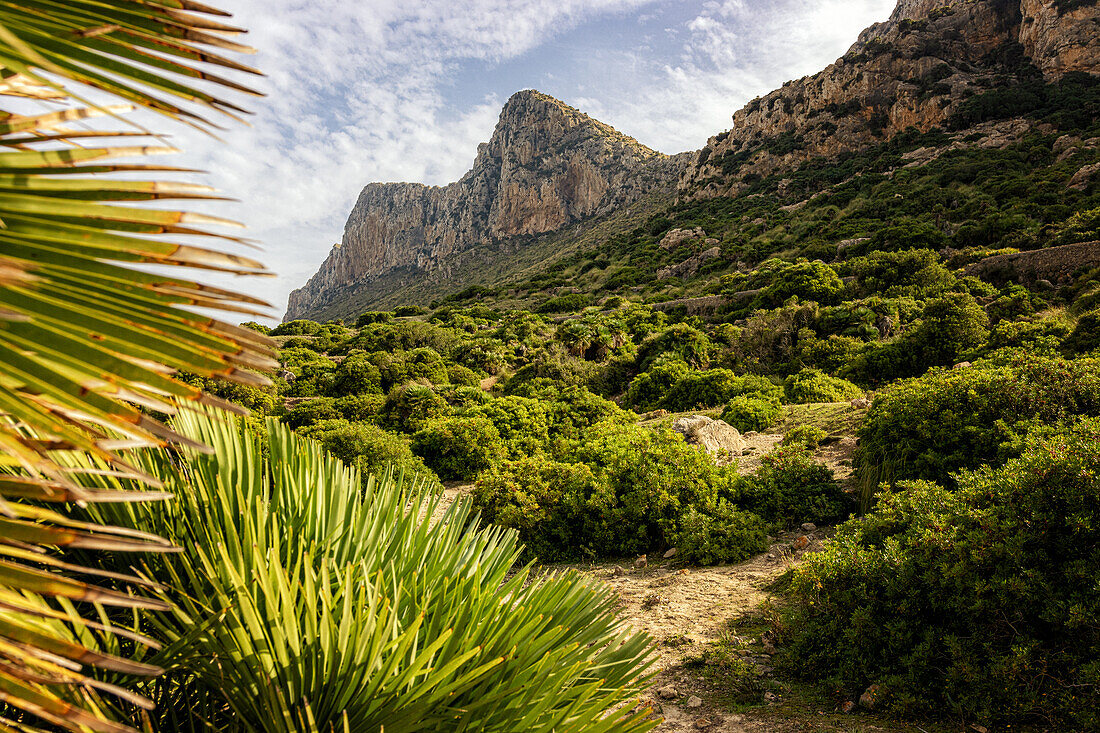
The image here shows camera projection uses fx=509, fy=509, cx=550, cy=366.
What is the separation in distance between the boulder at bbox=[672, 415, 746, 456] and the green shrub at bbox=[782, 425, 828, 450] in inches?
28.9

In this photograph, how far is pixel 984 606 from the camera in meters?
2.71

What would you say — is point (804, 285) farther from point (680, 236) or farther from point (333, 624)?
point (680, 236)

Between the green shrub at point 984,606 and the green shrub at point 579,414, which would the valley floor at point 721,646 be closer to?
the green shrub at point 984,606

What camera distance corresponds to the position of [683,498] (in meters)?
6.00

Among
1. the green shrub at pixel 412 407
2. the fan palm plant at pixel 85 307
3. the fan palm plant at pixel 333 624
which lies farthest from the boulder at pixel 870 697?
the green shrub at pixel 412 407

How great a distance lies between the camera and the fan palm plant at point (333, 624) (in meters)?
1.06

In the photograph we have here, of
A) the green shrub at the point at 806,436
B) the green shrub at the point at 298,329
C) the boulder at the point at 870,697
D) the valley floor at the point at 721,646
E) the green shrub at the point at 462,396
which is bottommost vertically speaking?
the valley floor at the point at 721,646

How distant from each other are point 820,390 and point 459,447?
25.2 feet

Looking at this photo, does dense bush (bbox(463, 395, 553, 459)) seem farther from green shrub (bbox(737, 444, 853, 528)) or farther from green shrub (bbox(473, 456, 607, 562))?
green shrub (bbox(737, 444, 853, 528))

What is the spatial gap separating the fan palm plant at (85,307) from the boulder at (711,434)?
786 cm

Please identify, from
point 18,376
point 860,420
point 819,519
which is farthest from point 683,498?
point 18,376

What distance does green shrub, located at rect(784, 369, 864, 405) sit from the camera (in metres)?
10.8

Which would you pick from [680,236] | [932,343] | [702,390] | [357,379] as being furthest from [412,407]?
[680,236]

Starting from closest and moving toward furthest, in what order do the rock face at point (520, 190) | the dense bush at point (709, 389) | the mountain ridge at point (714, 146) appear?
1. the dense bush at point (709, 389)
2. the mountain ridge at point (714, 146)
3. the rock face at point (520, 190)
